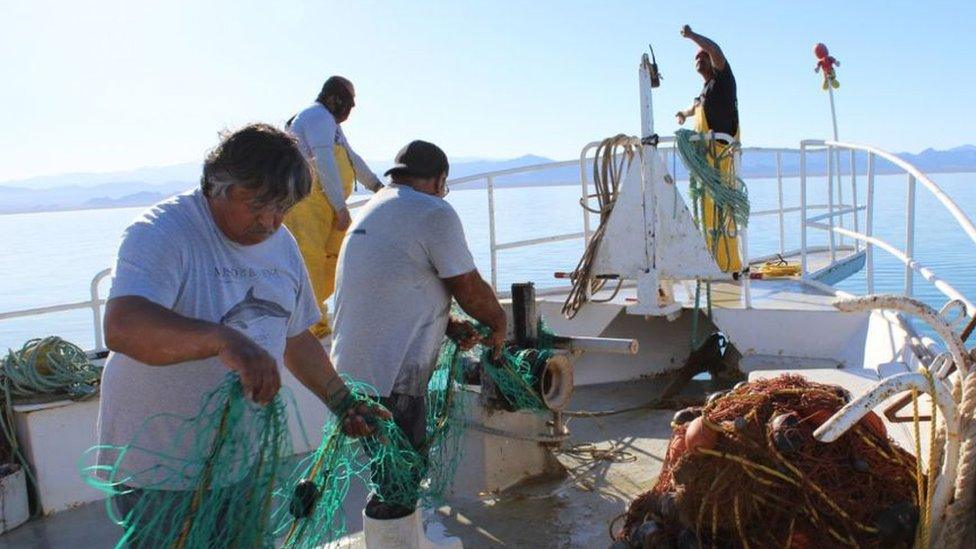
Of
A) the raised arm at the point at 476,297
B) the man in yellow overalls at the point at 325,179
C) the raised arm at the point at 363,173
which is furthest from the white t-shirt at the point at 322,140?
the raised arm at the point at 476,297

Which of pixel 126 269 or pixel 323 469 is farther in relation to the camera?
pixel 323 469

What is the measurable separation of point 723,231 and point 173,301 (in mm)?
4947

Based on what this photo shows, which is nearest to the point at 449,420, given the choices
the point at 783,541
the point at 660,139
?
the point at 783,541

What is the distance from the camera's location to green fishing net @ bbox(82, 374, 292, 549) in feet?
6.42

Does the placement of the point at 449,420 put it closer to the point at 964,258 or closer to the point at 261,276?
the point at 261,276

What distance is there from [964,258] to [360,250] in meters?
18.4

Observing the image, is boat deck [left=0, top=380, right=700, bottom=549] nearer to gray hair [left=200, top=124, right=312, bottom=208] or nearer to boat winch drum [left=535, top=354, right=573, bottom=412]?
boat winch drum [left=535, top=354, right=573, bottom=412]

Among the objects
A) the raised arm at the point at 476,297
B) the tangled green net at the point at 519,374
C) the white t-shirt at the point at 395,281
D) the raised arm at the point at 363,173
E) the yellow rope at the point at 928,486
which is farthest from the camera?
the raised arm at the point at 363,173

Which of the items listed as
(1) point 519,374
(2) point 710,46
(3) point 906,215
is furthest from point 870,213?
(1) point 519,374

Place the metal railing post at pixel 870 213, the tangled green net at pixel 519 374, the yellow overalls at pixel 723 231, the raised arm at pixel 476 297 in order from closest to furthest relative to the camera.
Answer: the raised arm at pixel 476 297 < the tangled green net at pixel 519 374 < the metal railing post at pixel 870 213 < the yellow overalls at pixel 723 231

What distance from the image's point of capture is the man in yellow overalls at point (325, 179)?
5062mm

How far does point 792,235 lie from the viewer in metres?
24.8

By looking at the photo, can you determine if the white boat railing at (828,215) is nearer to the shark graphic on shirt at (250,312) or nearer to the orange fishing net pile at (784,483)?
the orange fishing net pile at (784,483)

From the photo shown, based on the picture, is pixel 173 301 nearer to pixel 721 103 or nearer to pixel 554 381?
pixel 554 381
